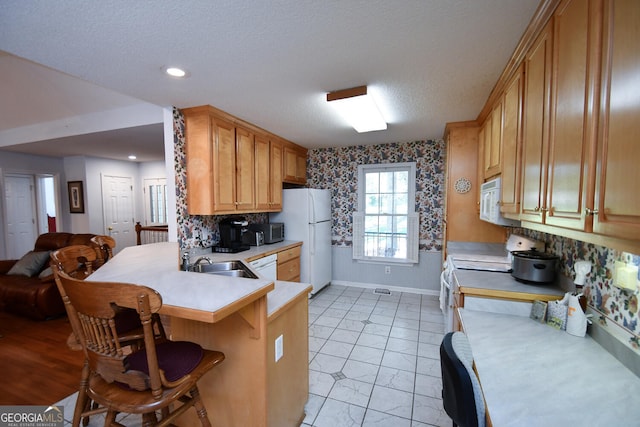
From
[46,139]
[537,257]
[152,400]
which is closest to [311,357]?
[152,400]

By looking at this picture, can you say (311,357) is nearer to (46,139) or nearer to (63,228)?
(46,139)

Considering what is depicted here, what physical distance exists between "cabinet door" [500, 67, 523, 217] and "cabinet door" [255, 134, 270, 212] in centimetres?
261

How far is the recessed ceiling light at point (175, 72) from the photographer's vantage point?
1902 millimetres

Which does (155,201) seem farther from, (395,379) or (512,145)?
(512,145)

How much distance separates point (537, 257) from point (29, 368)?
4.08 meters

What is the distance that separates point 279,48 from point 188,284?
1.43 m

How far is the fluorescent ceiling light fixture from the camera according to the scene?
2.27 metres

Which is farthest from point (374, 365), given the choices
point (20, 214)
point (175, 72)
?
point (20, 214)

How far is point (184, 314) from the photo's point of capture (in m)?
1.02

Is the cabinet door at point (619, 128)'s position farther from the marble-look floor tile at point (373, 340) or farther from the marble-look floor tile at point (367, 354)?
the marble-look floor tile at point (373, 340)

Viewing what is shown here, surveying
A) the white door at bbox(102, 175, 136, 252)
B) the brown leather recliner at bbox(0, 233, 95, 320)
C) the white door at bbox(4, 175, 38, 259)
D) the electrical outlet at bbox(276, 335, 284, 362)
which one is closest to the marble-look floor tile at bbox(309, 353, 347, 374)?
the electrical outlet at bbox(276, 335, 284, 362)

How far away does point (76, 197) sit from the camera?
5.41m

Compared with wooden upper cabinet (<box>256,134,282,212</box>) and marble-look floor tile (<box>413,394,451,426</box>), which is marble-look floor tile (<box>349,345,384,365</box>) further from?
wooden upper cabinet (<box>256,134,282,212</box>)

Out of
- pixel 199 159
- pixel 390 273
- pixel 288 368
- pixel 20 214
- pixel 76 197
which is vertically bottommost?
pixel 390 273
